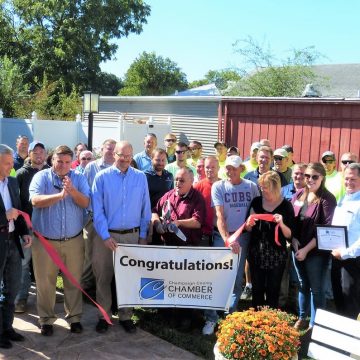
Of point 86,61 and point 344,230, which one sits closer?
point 344,230

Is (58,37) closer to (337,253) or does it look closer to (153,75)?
(153,75)

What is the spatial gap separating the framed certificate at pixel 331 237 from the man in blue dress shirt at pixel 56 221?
2.41 metres

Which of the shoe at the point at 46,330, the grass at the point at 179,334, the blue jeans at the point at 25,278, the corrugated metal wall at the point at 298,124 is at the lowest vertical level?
the grass at the point at 179,334

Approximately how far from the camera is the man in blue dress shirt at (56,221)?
4766 millimetres

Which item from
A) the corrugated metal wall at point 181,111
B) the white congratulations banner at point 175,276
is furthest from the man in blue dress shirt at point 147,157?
the corrugated metal wall at point 181,111

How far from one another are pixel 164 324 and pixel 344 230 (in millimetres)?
2283

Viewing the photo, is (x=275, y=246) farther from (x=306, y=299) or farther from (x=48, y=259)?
(x=48, y=259)

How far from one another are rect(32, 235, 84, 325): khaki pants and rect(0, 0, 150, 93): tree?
31.8 meters

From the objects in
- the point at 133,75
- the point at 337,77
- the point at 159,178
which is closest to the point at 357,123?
the point at 159,178

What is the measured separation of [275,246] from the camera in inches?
196

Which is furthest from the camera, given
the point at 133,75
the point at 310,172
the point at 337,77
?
the point at 133,75

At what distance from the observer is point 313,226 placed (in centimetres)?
496

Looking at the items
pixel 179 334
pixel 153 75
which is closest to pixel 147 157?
pixel 179 334

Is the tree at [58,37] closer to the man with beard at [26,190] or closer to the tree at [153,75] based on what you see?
the tree at [153,75]
